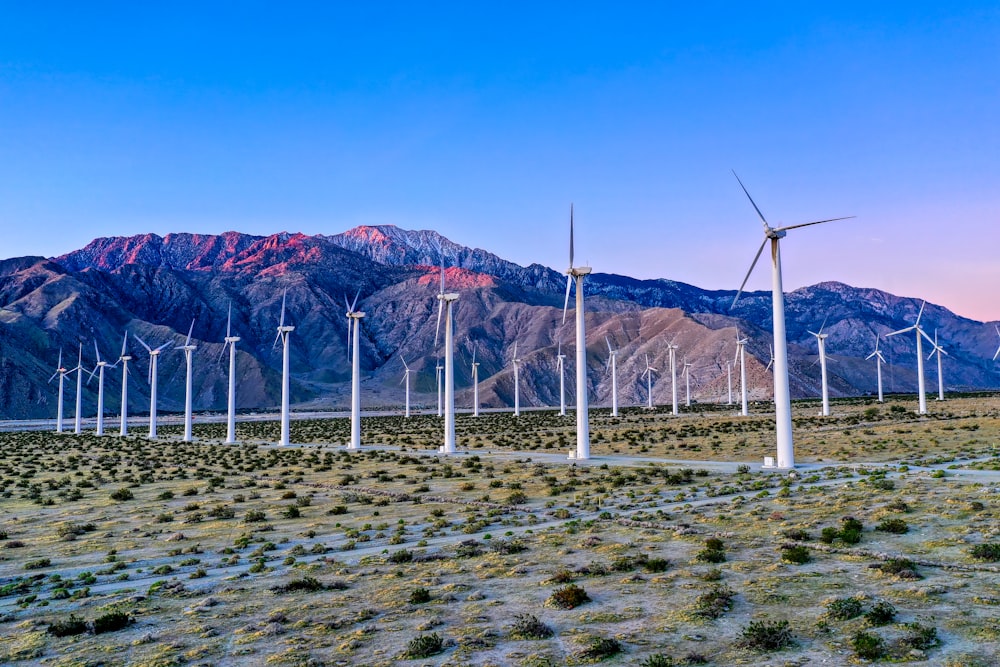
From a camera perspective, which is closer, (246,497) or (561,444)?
(246,497)

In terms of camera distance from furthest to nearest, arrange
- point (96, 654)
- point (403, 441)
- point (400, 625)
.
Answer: point (403, 441), point (400, 625), point (96, 654)

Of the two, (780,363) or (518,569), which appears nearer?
(518,569)

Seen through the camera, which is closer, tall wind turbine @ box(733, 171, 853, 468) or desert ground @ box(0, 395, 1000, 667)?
desert ground @ box(0, 395, 1000, 667)

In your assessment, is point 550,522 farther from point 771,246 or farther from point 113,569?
point 771,246

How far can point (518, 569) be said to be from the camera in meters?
21.3

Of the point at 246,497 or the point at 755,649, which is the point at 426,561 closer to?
the point at 755,649

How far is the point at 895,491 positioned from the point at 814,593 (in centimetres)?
1840

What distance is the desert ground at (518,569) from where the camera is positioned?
1475 centimetres

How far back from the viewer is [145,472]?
56.6m

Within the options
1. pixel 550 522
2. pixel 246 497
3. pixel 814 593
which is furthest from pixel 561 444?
pixel 814 593

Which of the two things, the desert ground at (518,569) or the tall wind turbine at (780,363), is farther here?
the tall wind turbine at (780,363)

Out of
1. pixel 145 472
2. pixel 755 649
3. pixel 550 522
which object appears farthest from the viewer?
pixel 145 472

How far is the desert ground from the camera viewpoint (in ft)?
48.4

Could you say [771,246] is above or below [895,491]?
above
